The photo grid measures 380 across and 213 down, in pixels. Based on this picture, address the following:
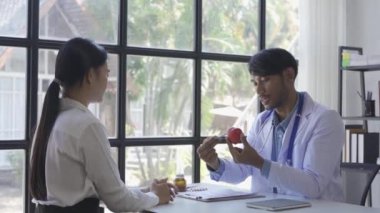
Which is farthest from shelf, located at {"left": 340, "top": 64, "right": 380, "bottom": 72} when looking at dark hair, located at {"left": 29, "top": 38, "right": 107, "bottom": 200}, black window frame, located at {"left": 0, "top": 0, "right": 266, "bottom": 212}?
dark hair, located at {"left": 29, "top": 38, "right": 107, "bottom": 200}

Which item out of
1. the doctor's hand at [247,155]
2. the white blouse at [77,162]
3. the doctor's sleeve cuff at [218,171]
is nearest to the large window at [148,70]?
the doctor's sleeve cuff at [218,171]

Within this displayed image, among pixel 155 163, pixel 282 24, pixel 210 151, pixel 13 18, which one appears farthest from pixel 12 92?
pixel 282 24

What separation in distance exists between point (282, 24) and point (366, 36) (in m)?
0.68

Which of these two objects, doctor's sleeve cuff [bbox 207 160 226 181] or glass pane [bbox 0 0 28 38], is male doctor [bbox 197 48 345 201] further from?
glass pane [bbox 0 0 28 38]

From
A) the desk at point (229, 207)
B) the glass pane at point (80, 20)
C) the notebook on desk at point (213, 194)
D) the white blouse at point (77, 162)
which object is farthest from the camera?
the glass pane at point (80, 20)

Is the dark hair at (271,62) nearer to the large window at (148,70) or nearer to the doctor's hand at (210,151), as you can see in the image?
the doctor's hand at (210,151)

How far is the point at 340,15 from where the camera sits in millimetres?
4355

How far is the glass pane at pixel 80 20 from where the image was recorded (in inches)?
132

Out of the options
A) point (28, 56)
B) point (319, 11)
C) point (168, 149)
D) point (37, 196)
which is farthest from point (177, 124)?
point (37, 196)

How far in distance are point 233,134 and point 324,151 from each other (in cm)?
41

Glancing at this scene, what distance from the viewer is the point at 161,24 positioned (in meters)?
3.77

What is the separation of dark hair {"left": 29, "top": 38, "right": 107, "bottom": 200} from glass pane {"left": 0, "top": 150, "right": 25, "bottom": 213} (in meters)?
1.54

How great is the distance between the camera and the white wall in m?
4.18

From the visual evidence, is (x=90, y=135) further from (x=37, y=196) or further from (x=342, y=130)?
(x=342, y=130)
